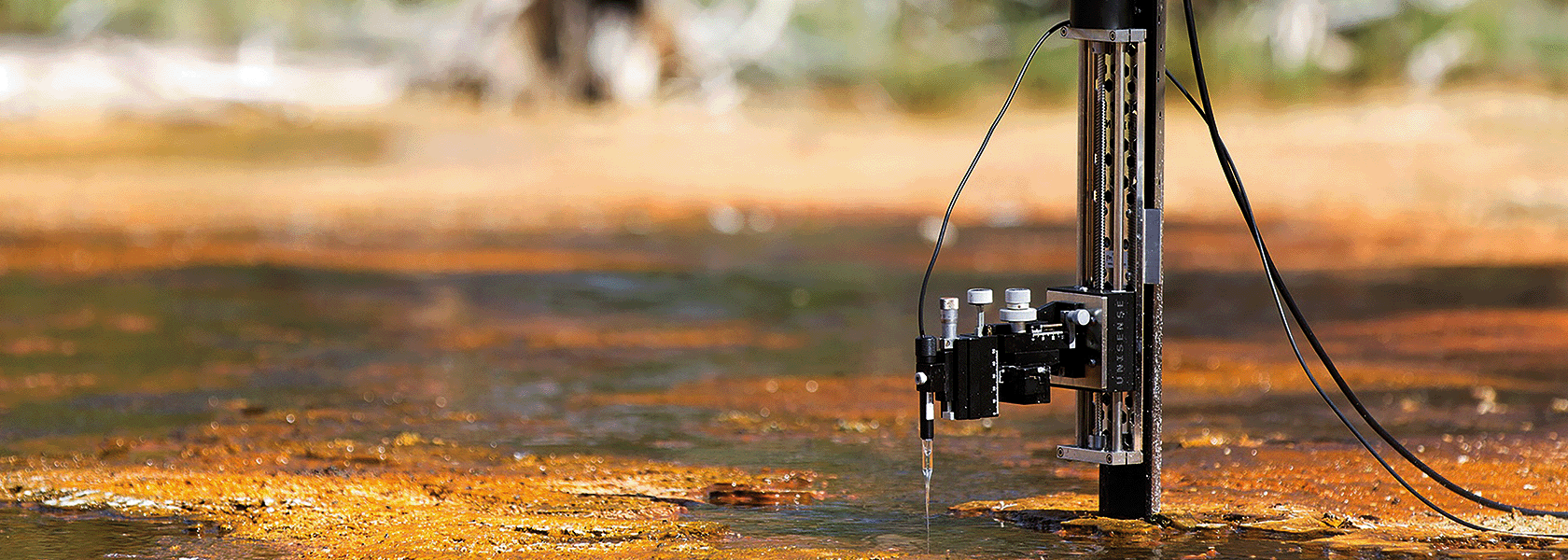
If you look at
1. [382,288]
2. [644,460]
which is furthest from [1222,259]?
[644,460]

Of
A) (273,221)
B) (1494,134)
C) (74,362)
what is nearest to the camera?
(74,362)

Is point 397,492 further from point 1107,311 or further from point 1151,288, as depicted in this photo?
point 1151,288

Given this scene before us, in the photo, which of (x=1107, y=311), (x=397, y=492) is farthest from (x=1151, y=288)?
(x=397, y=492)

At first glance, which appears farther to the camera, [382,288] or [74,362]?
[382,288]

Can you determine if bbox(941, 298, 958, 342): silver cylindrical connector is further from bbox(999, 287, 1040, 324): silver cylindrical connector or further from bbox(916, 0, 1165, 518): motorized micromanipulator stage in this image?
bbox(999, 287, 1040, 324): silver cylindrical connector

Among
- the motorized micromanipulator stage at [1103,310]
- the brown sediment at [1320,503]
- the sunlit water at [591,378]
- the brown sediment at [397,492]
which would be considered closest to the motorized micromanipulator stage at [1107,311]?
the motorized micromanipulator stage at [1103,310]

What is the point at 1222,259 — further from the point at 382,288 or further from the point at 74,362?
the point at 74,362

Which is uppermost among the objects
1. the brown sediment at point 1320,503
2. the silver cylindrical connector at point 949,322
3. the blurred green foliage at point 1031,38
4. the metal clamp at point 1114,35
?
the blurred green foliage at point 1031,38

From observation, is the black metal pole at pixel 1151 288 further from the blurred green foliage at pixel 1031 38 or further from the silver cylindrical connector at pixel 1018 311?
the blurred green foliage at pixel 1031 38
